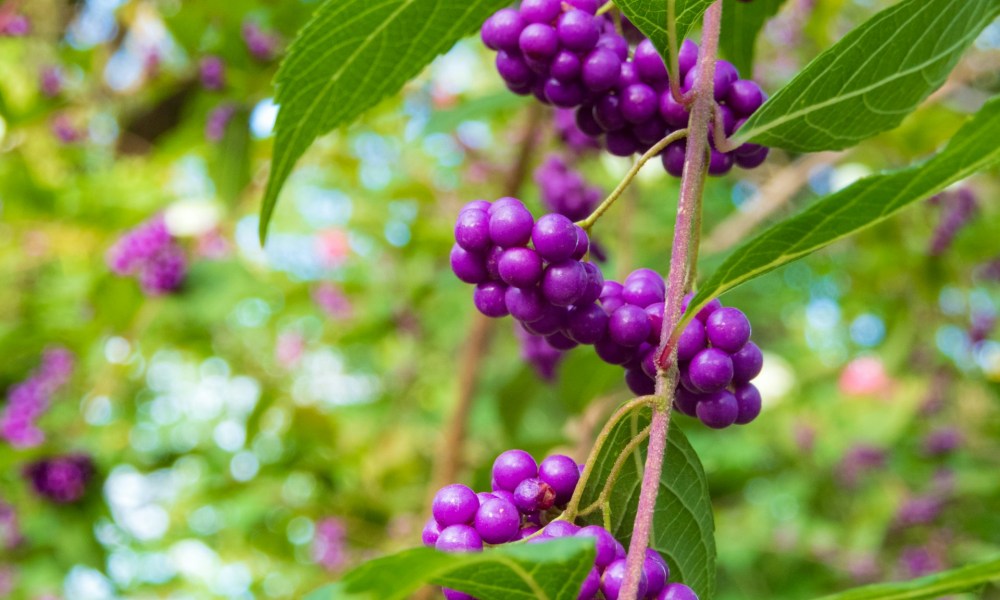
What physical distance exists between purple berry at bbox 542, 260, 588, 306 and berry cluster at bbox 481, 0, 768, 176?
0.21 m

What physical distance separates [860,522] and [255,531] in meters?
2.41

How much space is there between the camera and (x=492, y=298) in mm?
872

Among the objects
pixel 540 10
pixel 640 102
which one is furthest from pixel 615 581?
pixel 540 10

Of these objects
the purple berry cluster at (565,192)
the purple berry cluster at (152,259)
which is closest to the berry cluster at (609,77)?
the purple berry cluster at (565,192)

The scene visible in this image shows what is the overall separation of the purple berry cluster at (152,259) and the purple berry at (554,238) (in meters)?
2.20

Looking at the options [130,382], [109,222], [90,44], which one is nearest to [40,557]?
[130,382]

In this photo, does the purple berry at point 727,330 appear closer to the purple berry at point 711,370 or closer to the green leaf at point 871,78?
the purple berry at point 711,370

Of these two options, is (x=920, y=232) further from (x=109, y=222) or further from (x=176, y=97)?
(x=109, y=222)

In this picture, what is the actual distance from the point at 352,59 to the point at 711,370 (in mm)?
506

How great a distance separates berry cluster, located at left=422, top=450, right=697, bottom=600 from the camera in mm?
708

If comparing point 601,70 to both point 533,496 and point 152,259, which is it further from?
point 152,259

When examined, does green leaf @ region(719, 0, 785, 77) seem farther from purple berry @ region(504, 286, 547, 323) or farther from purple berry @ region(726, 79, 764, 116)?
purple berry @ region(504, 286, 547, 323)

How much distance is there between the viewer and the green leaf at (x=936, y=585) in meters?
0.62

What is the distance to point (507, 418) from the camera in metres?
2.58
